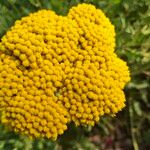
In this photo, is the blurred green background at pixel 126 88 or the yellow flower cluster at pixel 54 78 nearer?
the yellow flower cluster at pixel 54 78

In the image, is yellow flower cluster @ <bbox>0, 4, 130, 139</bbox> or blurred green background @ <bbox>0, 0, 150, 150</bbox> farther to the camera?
blurred green background @ <bbox>0, 0, 150, 150</bbox>

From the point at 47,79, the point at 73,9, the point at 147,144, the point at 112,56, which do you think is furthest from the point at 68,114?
the point at 147,144

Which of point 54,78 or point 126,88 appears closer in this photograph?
point 54,78

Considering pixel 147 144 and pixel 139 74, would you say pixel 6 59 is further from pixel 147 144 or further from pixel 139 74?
pixel 147 144

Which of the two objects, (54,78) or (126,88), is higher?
(126,88)
